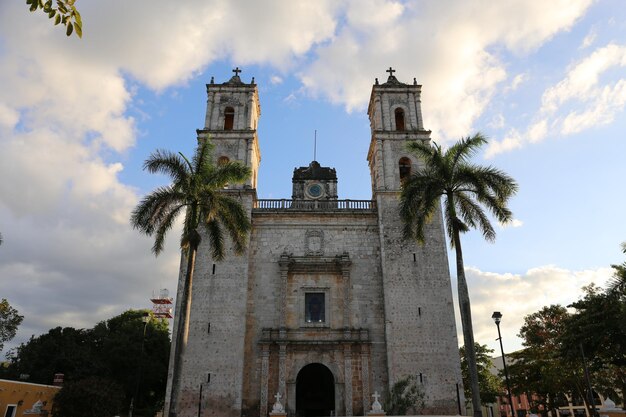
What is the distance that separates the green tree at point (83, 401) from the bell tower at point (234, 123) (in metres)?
12.0

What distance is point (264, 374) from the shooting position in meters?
22.4

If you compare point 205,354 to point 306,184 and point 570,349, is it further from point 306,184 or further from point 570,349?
point 570,349

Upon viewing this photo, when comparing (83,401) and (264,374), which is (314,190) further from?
(83,401)

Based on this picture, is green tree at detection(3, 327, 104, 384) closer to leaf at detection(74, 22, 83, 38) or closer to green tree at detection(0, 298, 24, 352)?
green tree at detection(0, 298, 24, 352)

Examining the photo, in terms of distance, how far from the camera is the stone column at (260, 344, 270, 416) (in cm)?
2173

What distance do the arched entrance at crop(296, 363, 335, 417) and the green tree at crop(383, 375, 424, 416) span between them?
3.61 m

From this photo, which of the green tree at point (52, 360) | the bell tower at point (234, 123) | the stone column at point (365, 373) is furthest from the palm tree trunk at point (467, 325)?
the green tree at point (52, 360)

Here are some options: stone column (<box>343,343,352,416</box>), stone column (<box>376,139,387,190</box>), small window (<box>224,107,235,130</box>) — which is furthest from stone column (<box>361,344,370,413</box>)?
small window (<box>224,107,235,130</box>)

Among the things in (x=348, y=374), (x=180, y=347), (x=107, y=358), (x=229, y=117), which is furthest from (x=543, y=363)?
(x=107, y=358)

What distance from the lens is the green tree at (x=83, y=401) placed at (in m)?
19.4

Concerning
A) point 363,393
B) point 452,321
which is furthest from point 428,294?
point 363,393

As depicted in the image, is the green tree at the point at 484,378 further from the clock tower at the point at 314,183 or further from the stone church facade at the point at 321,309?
the clock tower at the point at 314,183

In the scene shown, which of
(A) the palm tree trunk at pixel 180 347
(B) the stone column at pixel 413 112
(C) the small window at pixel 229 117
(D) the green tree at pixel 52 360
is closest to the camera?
(A) the palm tree trunk at pixel 180 347

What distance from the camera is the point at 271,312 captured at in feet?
78.8
